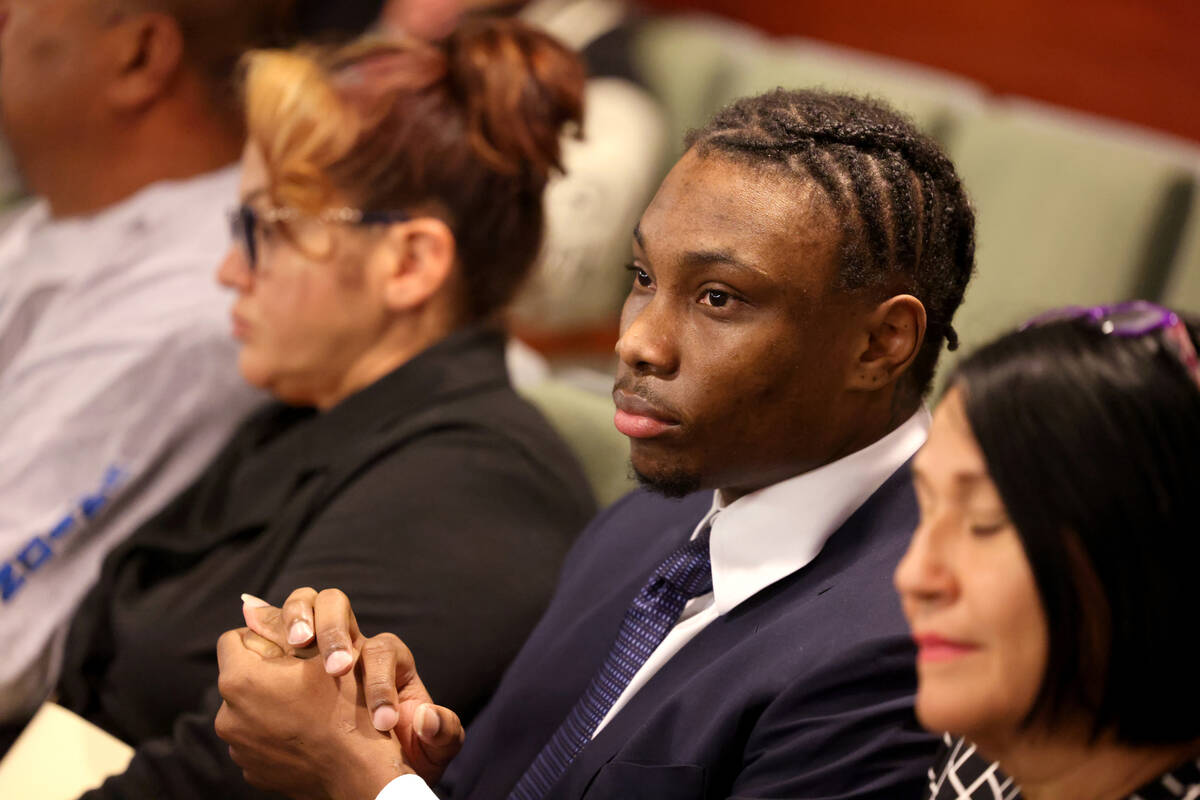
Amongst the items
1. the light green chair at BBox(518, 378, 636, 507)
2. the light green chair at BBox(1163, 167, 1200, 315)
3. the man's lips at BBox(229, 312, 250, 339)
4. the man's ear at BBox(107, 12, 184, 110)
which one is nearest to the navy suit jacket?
the light green chair at BBox(518, 378, 636, 507)

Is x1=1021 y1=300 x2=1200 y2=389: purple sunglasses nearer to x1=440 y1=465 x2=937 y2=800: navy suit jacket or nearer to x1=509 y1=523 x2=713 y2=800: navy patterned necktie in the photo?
x1=440 y1=465 x2=937 y2=800: navy suit jacket

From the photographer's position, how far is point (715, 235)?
0.86 meters

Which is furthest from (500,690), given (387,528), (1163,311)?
(1163,311)

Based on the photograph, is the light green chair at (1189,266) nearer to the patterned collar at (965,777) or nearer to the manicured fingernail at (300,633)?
the patterned collar at (965,777)

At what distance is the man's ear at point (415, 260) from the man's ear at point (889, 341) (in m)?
0.68

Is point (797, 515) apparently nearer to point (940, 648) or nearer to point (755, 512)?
point (755, 512)

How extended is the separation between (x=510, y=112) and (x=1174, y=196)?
1.42 m

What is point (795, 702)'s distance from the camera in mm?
830

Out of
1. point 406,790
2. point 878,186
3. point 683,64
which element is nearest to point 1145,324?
point 878,186

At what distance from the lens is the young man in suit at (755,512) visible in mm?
837

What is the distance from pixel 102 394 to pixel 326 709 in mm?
809

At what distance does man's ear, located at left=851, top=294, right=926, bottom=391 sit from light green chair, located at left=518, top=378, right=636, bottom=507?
0.58m

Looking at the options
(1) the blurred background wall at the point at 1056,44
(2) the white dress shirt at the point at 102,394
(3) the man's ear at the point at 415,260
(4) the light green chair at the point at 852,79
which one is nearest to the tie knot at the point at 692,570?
(3) the man's ear at the point at 415,260

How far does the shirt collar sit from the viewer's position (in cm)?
91
